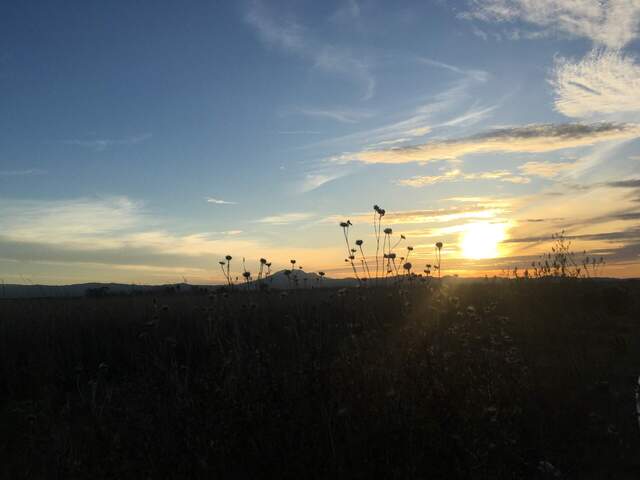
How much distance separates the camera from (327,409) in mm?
4309

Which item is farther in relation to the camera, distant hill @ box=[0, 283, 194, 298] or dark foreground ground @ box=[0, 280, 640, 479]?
distant hill @ box=[0, 283, 194, 298]

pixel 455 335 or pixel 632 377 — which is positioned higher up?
pixel 455 335

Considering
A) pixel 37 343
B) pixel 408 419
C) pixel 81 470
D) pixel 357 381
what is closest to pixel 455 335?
pixel 357 381

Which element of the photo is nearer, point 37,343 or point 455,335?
point 455,335

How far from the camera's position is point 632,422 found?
17.5 ft

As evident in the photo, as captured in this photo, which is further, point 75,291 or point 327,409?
point 75,291

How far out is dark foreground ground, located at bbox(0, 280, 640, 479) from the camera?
394 cm

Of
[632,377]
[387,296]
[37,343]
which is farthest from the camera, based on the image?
[387,296]

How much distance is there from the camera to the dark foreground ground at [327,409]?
155 inches

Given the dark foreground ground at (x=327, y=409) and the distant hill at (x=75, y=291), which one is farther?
the distant hill at (x=75, y=291)

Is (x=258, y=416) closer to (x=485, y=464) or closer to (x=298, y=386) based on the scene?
(x=298, y=386)

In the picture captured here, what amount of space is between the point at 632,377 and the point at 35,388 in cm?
763

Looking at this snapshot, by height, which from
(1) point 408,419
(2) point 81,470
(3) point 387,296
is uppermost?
(3) point 387,296

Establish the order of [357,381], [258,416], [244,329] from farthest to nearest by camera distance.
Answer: [244,329]
[357,381]
[258,416]
